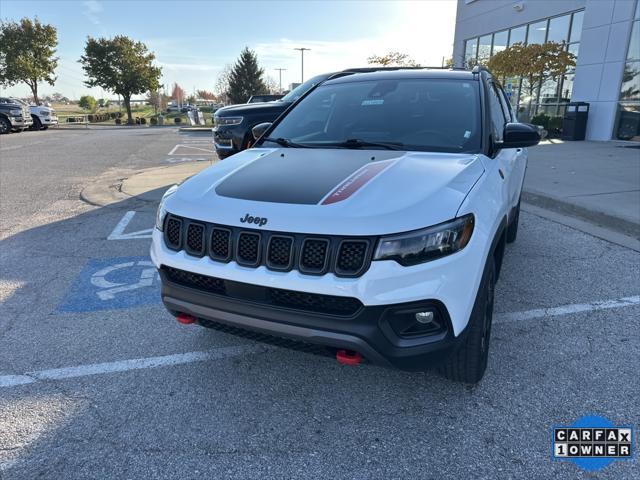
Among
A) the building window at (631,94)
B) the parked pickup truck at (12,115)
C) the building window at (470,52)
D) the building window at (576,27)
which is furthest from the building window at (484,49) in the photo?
the parked pickup truck at (12,115)

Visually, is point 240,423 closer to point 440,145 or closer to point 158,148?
point 440,145

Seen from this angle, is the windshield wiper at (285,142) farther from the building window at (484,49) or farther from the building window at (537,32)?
the building window at (484,49)

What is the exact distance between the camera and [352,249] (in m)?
2.05

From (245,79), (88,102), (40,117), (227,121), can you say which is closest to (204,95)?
(88,102)

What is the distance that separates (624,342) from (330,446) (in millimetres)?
2206

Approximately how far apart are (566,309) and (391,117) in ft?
6.64

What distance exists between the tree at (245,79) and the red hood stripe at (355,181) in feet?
189

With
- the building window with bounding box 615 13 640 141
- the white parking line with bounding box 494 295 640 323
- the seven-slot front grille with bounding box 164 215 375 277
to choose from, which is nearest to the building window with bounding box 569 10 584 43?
the building window with bounding box 615 13 640 141

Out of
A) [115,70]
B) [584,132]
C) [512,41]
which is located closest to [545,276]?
[584,132]

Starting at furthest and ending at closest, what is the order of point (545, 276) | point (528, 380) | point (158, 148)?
point (158, 148)
point (545, 276)
point (528, 380)

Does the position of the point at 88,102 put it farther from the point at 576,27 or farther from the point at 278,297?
the point at 278,297

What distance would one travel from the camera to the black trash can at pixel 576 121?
15297 millimetres

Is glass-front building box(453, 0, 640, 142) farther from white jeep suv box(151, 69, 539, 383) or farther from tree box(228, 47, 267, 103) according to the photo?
tree box(228, 47, 267, 103)

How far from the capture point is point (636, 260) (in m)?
4.65
